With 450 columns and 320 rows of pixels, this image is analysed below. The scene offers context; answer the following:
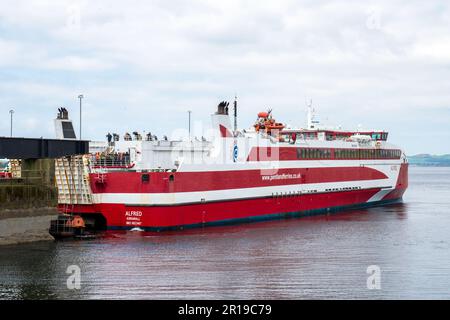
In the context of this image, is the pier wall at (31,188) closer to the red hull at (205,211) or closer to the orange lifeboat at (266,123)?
the red hull at (205,211)

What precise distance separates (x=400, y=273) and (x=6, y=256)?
686 inches

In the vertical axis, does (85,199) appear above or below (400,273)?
above

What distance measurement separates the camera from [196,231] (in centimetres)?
3816

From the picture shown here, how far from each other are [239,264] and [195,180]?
445 inches

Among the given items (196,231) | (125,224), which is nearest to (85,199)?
(125,224)

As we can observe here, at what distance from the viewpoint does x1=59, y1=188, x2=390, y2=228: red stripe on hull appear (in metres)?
37.2

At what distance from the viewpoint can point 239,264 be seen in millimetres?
28016

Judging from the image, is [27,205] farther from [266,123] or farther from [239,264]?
[266,123]

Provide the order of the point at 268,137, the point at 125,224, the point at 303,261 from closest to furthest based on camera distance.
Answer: the point at 303,261 → the point at 125,224 → the point at 268,137

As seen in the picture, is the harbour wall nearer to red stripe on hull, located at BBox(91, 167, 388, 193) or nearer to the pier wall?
the pier wall

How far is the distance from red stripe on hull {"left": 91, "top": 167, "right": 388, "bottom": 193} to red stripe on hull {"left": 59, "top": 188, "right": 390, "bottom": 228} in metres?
1.04

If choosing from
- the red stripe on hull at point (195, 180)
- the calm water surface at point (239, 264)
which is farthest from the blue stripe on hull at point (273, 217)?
the red stripe on hull at point (195, 180)

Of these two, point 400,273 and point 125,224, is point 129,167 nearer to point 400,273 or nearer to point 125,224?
point 125,224

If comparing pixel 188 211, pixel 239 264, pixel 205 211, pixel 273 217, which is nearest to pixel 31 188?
pixel 188 211
